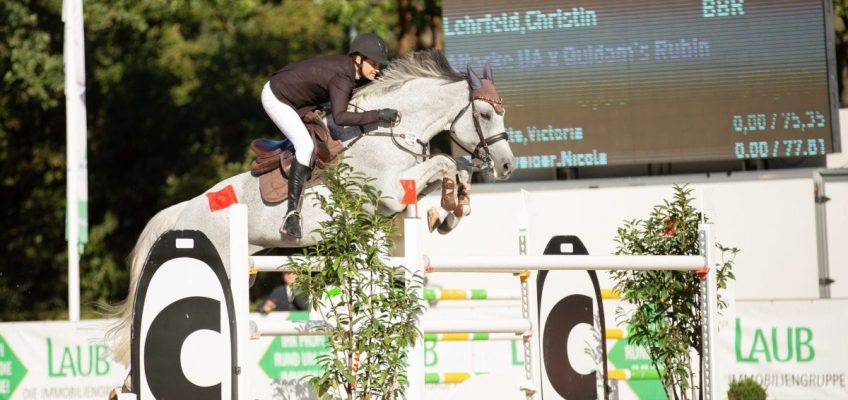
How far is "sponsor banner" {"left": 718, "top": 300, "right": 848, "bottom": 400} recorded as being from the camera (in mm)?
8453

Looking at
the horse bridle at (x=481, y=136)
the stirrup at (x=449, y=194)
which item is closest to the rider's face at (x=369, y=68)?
the horse bridle at (x=481, y=136)

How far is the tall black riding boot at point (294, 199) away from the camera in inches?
227

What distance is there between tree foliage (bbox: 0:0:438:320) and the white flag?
390cm

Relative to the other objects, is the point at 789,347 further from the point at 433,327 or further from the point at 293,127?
the point at 293,127

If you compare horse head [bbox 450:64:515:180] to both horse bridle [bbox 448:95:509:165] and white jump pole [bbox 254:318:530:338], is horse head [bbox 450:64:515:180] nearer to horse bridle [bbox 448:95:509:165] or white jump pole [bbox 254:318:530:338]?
horse bridle [bbox 448:95:509:165]

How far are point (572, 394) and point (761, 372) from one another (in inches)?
133

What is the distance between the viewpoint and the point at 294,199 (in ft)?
19.0

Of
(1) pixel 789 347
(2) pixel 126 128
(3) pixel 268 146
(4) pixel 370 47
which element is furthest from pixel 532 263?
(2) pixel 126 128

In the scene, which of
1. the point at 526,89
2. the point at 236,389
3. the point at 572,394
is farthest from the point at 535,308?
the point at 526,89

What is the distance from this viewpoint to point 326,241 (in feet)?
15.0

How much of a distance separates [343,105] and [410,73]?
0.67m

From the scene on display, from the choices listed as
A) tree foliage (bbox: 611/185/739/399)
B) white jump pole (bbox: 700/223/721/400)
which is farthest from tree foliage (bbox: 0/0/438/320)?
white jump pole (bbox: 700/223/721/400)

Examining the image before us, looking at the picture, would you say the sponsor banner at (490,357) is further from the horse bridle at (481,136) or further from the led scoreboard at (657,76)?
A: the horse bridle at (481,136)

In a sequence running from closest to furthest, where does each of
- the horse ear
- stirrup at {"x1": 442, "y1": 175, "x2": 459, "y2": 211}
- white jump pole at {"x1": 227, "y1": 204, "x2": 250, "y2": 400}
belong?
white jump pole at {"x1": 227, "y1": 204, "x2": 250, "y2": 400}
stirrup at {"x1": 442, "y1": 175, "x2": 459, "y2": 211}
the horse ear
